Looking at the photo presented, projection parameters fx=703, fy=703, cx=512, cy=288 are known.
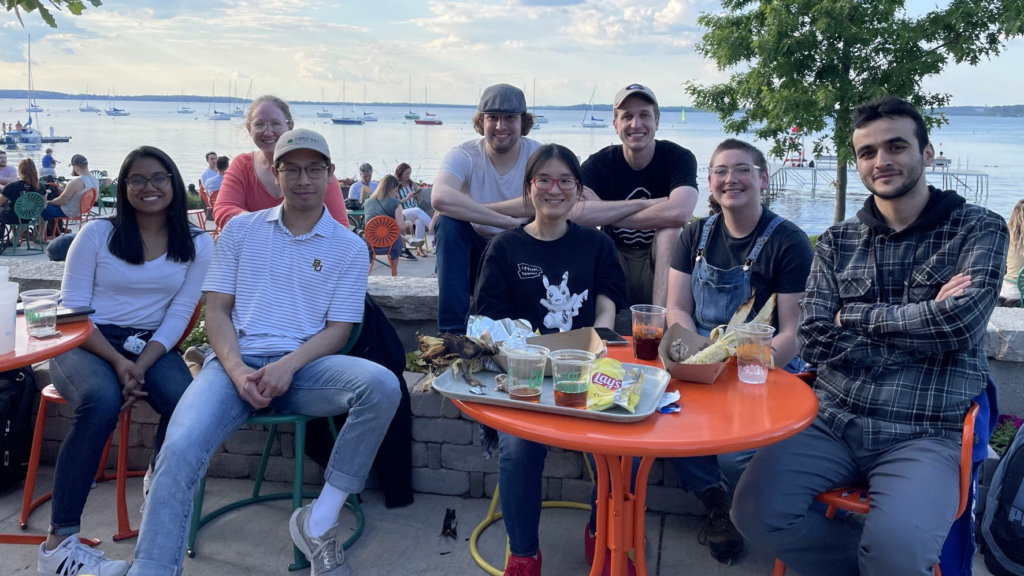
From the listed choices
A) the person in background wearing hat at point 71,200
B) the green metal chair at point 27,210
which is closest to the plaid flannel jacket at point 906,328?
the green metal chair at point 27,210

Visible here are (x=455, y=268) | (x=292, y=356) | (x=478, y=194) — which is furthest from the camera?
(x=478, y=194)

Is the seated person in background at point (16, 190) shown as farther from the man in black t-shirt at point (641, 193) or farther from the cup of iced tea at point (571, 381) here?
the cup of iced tea at point (571, 381)

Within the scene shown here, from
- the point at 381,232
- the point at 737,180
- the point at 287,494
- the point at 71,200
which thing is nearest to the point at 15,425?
the point at 287,494

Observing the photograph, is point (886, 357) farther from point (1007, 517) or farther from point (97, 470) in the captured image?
point (97, 470)

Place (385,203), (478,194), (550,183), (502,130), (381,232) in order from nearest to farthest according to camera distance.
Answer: (550,183) < (502,130) < (478,194) < (381,232) < (385,203)

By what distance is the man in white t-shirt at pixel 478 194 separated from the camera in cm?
338

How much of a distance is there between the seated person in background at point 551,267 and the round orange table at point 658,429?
47 centimetres

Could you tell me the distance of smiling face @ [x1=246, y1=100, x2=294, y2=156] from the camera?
12.2 ft

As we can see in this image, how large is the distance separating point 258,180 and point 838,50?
9.34m

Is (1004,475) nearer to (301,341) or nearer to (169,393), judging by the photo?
(301,341)

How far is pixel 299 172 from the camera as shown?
2.76m

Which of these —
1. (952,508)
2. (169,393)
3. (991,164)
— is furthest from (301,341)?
(991,164)

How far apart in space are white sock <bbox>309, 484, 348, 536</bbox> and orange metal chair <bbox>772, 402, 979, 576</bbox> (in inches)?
63.0

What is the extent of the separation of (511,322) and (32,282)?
348 centimetres
